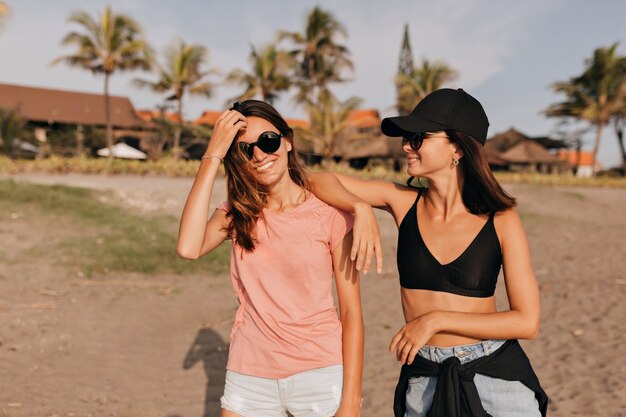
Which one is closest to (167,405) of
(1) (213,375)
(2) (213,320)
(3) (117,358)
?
(1) (213,375)

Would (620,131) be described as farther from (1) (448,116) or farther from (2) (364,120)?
(1) (448,116)

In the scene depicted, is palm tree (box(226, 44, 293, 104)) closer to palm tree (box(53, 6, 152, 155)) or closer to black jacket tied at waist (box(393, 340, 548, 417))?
palm tree (box(53, 6, 152, 155))

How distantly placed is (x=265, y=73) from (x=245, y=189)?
3152 cm

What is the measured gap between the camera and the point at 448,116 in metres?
1.91

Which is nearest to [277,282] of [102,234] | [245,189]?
[245,189]

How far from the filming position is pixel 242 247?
2.05m

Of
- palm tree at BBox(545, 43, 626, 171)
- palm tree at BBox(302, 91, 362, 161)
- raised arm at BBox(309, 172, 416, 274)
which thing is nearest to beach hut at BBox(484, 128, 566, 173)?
palm tree at BBox(545, 43, 626, 171)

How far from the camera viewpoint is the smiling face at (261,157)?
2.07 metres

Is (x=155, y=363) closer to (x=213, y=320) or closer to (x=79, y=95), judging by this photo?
(x=213, y=320)

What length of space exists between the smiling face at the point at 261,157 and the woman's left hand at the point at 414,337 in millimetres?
816

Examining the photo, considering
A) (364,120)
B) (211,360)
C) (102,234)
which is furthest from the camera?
(364,120)

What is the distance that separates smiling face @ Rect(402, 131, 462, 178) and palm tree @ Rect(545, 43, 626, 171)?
131 feet

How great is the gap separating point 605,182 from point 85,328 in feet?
101

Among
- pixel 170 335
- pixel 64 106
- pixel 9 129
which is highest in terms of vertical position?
pixel 64 106
